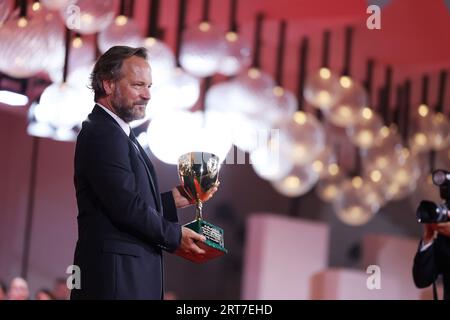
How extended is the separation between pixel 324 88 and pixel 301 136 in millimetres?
385

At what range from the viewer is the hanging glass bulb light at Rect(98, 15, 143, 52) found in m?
5.26

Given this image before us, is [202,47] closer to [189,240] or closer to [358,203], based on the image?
[189,240]

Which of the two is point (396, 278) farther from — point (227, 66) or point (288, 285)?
point (227, 66)

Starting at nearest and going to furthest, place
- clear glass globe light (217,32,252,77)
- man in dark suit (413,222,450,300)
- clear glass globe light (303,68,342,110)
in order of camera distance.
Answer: man in dark suit (413,222,450,300)
clear glass globe light (217,32,252,77)
clear glass globe light (303,68,342,110)

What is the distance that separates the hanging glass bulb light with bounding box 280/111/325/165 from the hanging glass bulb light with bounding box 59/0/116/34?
215cm

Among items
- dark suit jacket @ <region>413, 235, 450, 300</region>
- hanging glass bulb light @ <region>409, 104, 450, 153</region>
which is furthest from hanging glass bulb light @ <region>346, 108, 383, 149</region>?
dark suit jacket @ <region>413, 235, 450, 300</region>

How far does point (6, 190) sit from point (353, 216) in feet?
10.9

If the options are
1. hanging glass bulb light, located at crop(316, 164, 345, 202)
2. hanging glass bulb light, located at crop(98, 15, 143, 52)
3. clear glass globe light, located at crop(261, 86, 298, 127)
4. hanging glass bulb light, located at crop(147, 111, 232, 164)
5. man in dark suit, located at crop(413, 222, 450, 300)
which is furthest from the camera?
hanging glass bulb light, located at crop(316, 164, 345, 202)

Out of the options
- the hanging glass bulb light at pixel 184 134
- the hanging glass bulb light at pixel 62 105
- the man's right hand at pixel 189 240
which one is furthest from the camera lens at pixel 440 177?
the hanging glass bulb light at pixel 62 105

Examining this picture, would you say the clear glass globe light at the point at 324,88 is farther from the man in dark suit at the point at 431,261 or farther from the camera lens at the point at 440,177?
the camera lens at the point at 440,177

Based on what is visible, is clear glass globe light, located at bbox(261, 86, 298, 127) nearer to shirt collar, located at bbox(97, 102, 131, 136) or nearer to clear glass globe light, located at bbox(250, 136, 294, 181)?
clear glass globe light, located at bbox(250, 136, 294, 181)

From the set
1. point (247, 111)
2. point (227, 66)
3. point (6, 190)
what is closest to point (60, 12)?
point (227, 66)

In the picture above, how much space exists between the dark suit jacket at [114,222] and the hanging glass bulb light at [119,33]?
2.39m

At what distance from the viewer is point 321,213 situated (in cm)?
1309
